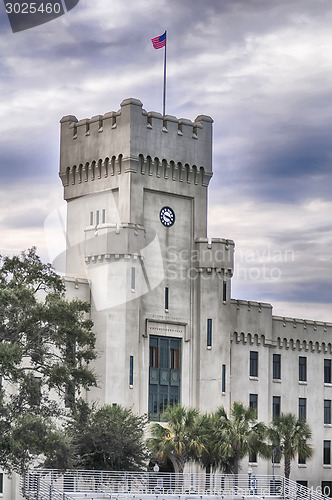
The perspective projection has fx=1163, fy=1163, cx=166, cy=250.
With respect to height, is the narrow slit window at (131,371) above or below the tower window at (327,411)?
above

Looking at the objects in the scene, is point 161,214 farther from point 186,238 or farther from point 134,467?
point 134,467

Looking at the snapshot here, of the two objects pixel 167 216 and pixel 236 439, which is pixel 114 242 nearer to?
pixel 167 216

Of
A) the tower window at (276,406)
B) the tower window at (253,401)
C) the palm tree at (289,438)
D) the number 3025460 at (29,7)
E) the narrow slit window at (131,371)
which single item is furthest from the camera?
the tower window at (276,406)

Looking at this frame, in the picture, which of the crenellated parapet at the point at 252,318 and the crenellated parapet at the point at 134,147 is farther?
the crenellated parapet at the point at 252,318

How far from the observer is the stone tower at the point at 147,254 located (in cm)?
7819

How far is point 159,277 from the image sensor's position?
3211 inches

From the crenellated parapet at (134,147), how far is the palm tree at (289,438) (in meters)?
19.2

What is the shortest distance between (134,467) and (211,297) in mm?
18876

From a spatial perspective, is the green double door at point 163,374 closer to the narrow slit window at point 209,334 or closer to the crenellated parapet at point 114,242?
the narrow slit window at point 209,334

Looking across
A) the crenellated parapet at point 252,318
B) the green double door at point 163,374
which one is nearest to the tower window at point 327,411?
the crenellated parapet at point 252,318

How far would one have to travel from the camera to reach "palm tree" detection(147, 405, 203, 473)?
228 feet

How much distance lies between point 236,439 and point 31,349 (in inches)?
687

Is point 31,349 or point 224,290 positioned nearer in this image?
point 31,349

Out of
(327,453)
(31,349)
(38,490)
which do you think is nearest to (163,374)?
(327,453)
